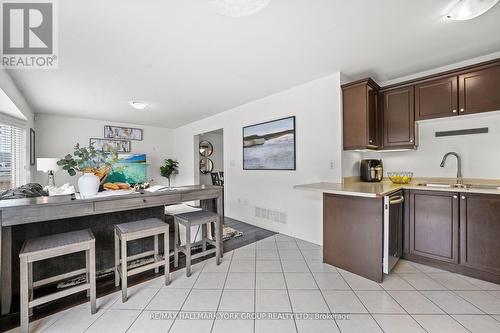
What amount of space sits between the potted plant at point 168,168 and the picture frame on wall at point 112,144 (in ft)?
3.48

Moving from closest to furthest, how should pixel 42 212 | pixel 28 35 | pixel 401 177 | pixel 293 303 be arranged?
pixel 42 212 → pixel 293 303 → pixel 28 35 → pixel 401 177

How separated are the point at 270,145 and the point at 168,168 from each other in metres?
3.92

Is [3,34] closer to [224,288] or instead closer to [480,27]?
[224,288]

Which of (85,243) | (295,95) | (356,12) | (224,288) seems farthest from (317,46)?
(85,243)

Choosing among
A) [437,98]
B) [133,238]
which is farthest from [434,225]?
[133,238]

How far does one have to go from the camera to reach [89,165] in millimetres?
1963

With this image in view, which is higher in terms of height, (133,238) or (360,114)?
(360,114)

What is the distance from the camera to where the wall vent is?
3512 millimetres

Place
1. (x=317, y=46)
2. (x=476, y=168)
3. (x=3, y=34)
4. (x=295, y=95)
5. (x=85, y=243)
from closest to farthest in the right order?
(x=85, y=243)
(x=3, y=34)
(x=317, y=46)
(x=476, y=168)
(x=295, y=95)

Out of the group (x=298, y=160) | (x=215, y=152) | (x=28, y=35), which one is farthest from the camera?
(x=215, y=152)

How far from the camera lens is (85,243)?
1583 millimetres

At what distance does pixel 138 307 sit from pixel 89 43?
250 cm

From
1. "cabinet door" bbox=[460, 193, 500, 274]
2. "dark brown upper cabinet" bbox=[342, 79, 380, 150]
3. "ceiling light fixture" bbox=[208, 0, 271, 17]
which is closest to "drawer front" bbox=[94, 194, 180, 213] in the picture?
"ceiling light fixture" bbox=[208, 0, 271, 17]

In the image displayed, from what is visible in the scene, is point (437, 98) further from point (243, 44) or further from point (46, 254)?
point (46, 254)
